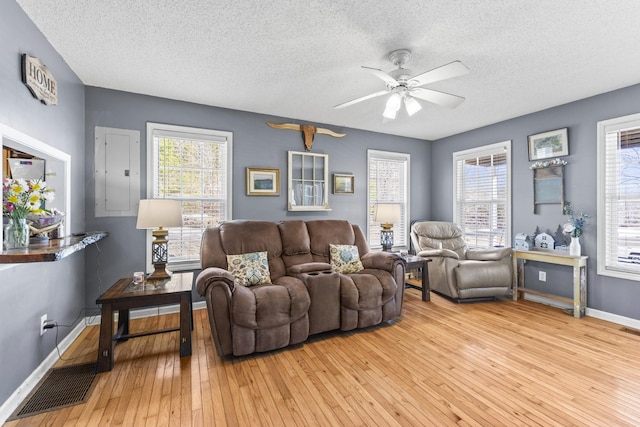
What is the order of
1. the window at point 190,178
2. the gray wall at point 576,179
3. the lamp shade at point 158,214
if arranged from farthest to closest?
the window at point 190,178
the gray wall at point 576,179
the lamp shade at point 158,214

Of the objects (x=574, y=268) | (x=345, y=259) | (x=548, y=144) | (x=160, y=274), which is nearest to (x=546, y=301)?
(x=574, y=268)

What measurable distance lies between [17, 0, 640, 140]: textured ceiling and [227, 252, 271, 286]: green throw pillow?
1.84m

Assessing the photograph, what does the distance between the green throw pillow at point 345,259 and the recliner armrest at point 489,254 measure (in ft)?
6.34

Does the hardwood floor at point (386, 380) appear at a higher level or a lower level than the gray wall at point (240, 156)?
lower

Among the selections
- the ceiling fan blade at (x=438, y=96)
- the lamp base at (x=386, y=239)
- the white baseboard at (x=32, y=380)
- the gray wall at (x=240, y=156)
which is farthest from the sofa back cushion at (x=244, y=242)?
the ceiling fan blade at (x=438, y=96)

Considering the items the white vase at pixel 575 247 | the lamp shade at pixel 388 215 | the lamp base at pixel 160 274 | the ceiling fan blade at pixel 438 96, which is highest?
the ceiling fan blade at pixel 438 96

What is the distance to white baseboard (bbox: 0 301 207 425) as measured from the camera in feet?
5.78

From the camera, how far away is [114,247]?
→ 10.8 ft

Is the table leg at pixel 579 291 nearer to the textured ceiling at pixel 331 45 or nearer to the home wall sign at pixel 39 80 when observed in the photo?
the textured ceiling at pixel 331 45

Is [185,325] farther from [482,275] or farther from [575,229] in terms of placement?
[575,229]

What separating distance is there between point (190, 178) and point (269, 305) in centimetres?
208

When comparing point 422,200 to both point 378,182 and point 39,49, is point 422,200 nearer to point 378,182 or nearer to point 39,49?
point 378,182

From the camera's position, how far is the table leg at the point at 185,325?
243cm

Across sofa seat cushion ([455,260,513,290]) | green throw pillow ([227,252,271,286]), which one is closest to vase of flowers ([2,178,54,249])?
green throw pillow ([227,252,271,286])
